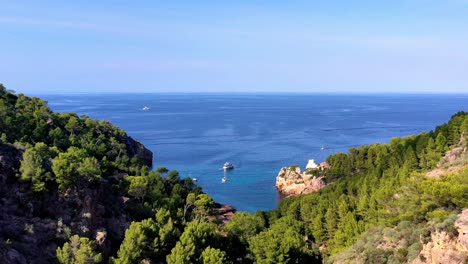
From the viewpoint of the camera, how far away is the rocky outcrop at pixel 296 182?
68500mm

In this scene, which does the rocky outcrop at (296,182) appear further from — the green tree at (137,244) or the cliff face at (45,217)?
the green tree at (137,244)

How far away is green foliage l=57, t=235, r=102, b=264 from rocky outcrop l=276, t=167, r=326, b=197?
4580 cm

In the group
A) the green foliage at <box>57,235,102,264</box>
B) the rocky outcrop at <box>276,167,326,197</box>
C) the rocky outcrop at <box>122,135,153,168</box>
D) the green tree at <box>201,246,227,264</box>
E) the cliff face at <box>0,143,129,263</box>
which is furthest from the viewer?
the rocky outcrop at <box>122,135,153,168</box>

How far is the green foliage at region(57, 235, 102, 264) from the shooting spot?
90.2 feet

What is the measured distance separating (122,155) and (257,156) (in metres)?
39.6

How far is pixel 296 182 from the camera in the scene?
72.5m

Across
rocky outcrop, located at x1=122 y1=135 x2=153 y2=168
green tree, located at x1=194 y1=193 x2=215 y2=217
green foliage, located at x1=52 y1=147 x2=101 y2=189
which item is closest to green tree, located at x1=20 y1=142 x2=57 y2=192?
green foliage, located at x1=52 y1=147 x2=101 y2=189

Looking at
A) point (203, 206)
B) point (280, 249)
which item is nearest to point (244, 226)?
point (280, 249)

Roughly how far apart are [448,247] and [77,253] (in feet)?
76.6

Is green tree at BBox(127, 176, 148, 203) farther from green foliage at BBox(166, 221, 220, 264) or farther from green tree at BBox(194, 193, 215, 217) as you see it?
green foliage at BBox(166, 221, 220, 264)

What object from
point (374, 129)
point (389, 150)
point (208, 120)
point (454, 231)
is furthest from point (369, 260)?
point (208, 120)

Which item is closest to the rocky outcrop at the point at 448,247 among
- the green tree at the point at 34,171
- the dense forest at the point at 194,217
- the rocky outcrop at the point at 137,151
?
the dense forest at the point at 194,217

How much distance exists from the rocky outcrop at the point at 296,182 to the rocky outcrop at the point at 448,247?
43.8m

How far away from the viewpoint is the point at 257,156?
326ft
